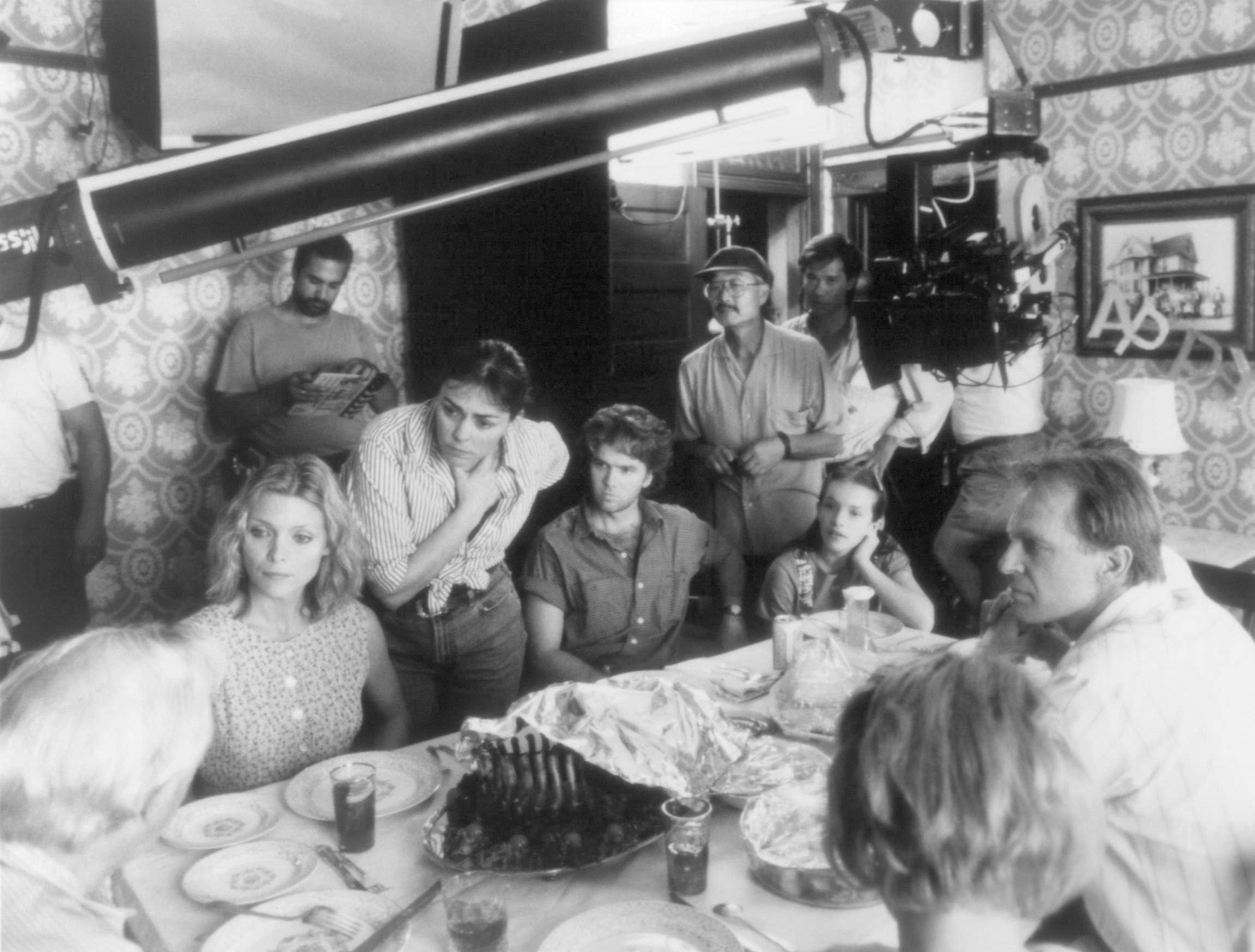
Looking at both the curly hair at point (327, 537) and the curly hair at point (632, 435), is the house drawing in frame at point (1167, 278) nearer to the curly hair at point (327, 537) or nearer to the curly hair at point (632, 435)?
the curly hair at point (632, 435)

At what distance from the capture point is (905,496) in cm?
445

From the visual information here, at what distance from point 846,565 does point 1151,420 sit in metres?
1.51

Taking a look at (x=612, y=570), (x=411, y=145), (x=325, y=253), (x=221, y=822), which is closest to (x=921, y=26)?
(x=411, y=145)

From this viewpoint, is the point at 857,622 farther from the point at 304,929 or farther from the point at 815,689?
the point at 304,929

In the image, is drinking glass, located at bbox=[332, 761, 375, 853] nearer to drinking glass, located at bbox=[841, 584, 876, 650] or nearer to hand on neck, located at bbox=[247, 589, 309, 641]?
hand on neck, located at bbox=[247, 589, 309, 641]

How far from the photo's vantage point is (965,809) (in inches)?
35.4

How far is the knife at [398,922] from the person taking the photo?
126cm

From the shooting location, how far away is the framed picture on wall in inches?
148

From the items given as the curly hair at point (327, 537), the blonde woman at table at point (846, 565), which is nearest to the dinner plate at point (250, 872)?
the curly hair at point (327, 537)

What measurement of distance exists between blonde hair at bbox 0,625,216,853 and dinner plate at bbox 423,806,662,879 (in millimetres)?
430

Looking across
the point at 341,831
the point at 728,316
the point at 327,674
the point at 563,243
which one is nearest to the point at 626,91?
the point at 341,831

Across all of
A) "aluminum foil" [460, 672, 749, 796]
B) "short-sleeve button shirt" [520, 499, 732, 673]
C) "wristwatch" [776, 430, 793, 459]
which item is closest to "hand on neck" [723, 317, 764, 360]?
"wristwatch" [776, 430, 793, 459]

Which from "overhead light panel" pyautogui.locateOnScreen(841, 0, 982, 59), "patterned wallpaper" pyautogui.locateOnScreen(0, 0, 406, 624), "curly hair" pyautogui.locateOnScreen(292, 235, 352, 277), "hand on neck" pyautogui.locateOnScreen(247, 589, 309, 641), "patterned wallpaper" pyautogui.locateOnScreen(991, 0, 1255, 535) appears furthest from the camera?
"patterned wallpaper" pyautogui.locateOnScreen(991, 0, 1255, 535)

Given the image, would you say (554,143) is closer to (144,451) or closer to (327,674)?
(327,674)
